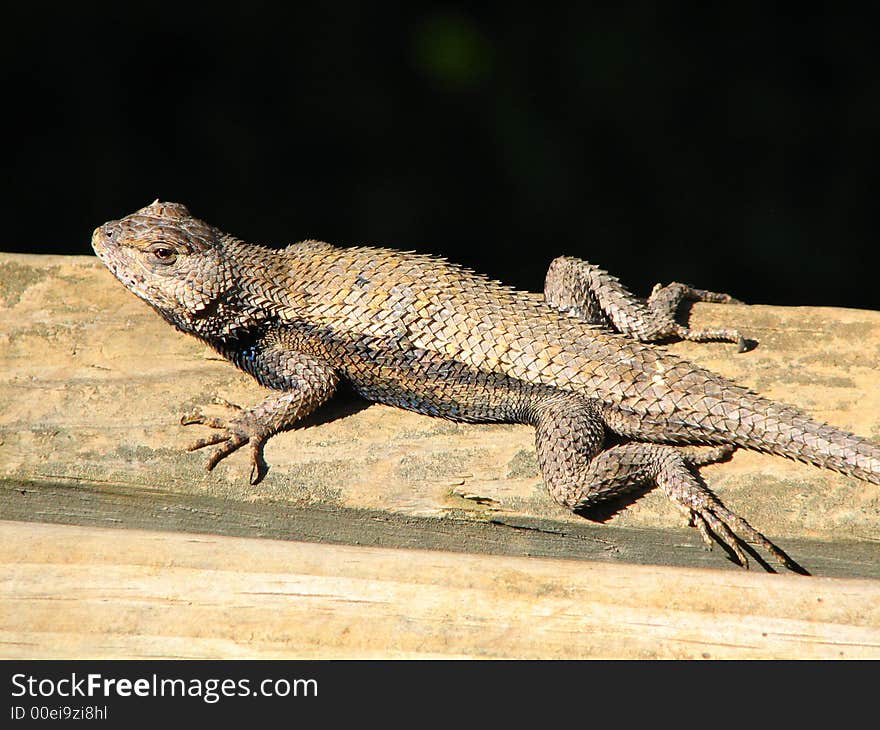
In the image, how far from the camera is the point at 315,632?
2145 mm

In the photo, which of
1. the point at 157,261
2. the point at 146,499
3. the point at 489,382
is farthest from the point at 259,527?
the point at 157,261

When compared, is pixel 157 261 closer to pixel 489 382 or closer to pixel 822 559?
pixel 489 382

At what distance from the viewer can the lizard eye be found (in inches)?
140

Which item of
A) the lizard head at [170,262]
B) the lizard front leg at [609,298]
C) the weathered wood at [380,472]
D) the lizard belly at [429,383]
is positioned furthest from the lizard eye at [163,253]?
the lizard front leg at [609,298]

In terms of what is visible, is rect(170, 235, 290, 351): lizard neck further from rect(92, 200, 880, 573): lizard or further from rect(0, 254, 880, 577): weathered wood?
rect(0, 254, 880, 577): weathered wood

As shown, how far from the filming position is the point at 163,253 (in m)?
3.58

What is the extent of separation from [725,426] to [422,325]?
1.07 metres

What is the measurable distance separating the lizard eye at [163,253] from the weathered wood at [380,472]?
430 mm

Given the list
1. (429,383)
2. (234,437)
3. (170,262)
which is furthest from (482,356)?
(170,262)

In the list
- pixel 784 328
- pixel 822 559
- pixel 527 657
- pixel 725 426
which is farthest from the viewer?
pixel 784 328

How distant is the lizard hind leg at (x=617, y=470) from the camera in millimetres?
2658

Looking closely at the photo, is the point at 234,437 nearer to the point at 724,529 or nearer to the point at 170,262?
the point at 170,262

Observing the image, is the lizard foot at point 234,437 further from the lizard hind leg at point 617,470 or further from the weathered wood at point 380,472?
the lizard hind leg at point 617,470

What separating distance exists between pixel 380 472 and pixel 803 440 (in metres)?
1.22
